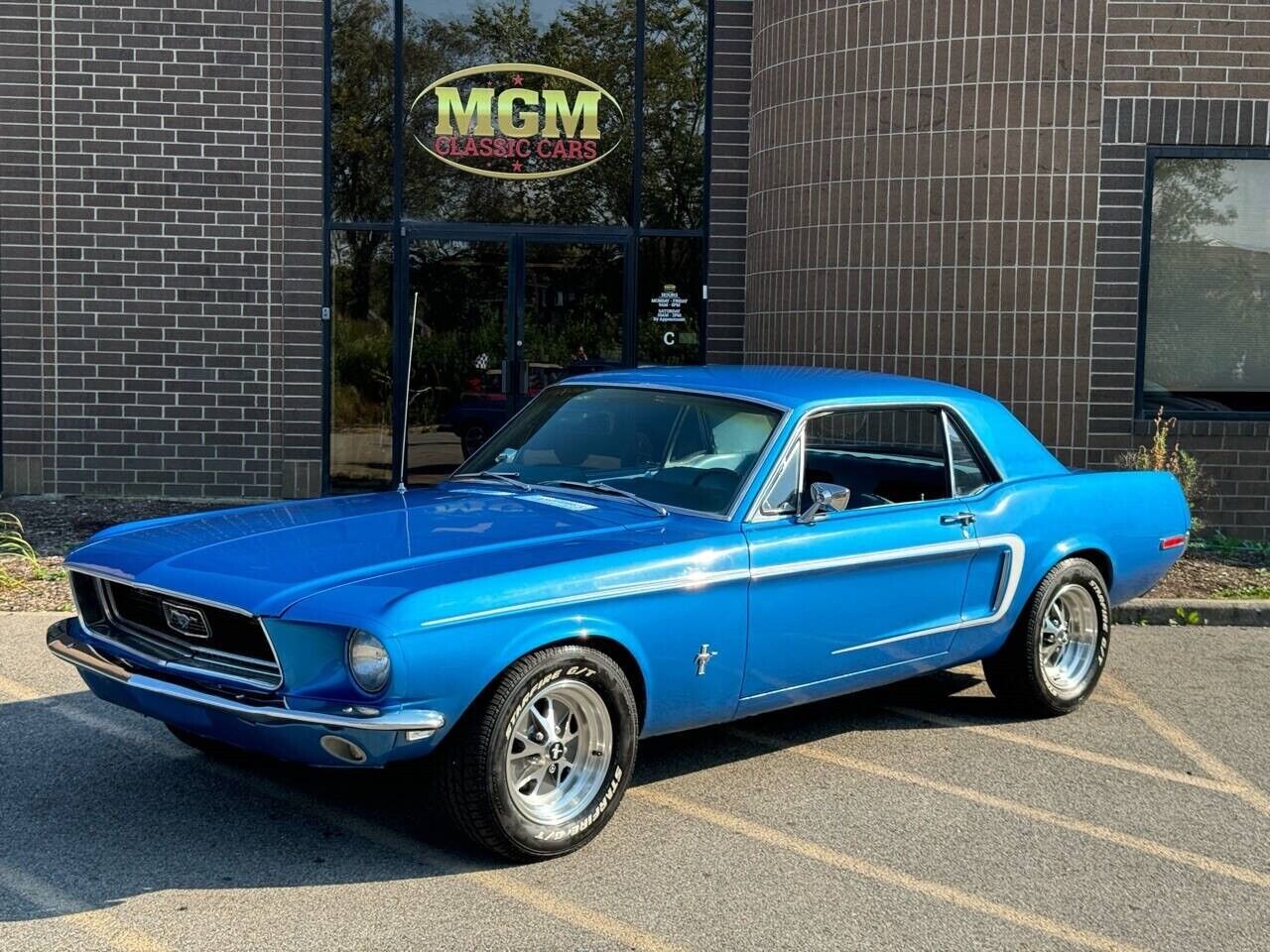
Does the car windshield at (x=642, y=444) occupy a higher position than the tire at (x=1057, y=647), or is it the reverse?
the car windshield at (x=642, y=444)

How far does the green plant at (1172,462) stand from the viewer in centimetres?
1060

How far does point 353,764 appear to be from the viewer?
4.31 m

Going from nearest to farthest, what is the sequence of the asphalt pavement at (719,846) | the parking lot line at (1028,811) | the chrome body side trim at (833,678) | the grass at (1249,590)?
1. the asphalt pavement at (719,846)
2. the parking lot line at (1028,811)
3. the chrome body side trim at (833,678)
4. the grass at (1249,590)

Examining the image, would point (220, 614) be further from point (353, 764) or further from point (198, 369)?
point (198, 369)

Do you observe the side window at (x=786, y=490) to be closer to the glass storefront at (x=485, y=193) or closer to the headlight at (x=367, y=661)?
the headlight at (x=367, y=661)

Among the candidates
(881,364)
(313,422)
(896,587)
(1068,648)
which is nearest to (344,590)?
(896,587)

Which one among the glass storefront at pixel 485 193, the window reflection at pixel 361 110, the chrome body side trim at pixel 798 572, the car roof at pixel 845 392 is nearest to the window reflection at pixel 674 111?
the glass storefront at pixel 485 193

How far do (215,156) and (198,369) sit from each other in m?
1.77

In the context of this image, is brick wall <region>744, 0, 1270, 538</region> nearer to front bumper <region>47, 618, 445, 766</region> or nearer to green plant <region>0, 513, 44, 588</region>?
green plant <region>0, 513, 44, 588</region>

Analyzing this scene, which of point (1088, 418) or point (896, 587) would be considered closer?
point (896, 587)

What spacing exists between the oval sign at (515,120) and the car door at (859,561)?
23.5 feet

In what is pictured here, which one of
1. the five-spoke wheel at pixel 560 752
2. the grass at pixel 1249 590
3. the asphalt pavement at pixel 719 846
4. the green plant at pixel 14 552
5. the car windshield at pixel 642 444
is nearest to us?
the asphalt pavement at pixel 719 846

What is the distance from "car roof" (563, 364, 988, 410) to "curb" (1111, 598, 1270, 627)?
278 cm

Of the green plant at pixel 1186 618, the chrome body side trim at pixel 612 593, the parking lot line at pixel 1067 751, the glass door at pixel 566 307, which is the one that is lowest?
the parking lot line at pixel 1067 751
